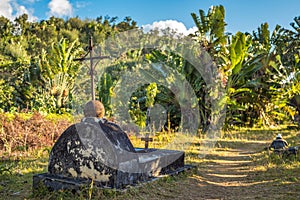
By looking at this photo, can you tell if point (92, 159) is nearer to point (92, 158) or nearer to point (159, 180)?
point (92, 158)

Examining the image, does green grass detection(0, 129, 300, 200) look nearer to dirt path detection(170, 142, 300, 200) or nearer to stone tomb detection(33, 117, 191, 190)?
dirt path detection(170, 142, 300, 200)

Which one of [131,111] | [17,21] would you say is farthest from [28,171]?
[17,21]

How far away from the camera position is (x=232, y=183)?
19.7ft

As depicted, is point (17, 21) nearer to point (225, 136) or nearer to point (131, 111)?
point (131, 111)

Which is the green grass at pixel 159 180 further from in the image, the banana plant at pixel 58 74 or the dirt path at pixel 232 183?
the banana plant at pixel 58 74

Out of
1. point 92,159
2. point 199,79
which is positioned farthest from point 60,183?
point 199,79

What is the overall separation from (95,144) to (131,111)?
8888mm

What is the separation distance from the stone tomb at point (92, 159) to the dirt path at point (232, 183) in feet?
3.20

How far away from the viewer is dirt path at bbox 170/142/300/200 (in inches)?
199

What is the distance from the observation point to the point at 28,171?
250 inches

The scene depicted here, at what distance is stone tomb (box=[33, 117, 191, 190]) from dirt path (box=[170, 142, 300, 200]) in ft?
3.20

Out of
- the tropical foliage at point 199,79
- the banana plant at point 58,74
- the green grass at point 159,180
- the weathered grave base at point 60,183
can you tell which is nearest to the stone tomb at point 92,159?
the weathered grave base at point 60,183

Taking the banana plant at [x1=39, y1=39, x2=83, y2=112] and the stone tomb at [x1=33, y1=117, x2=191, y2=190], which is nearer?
the stone tomb at [x1=33, y1=117, x2=191, y2=190]

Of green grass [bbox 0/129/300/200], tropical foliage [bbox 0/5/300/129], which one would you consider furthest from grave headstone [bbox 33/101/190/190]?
tropical foliage [bbox 0/5/300/129]
